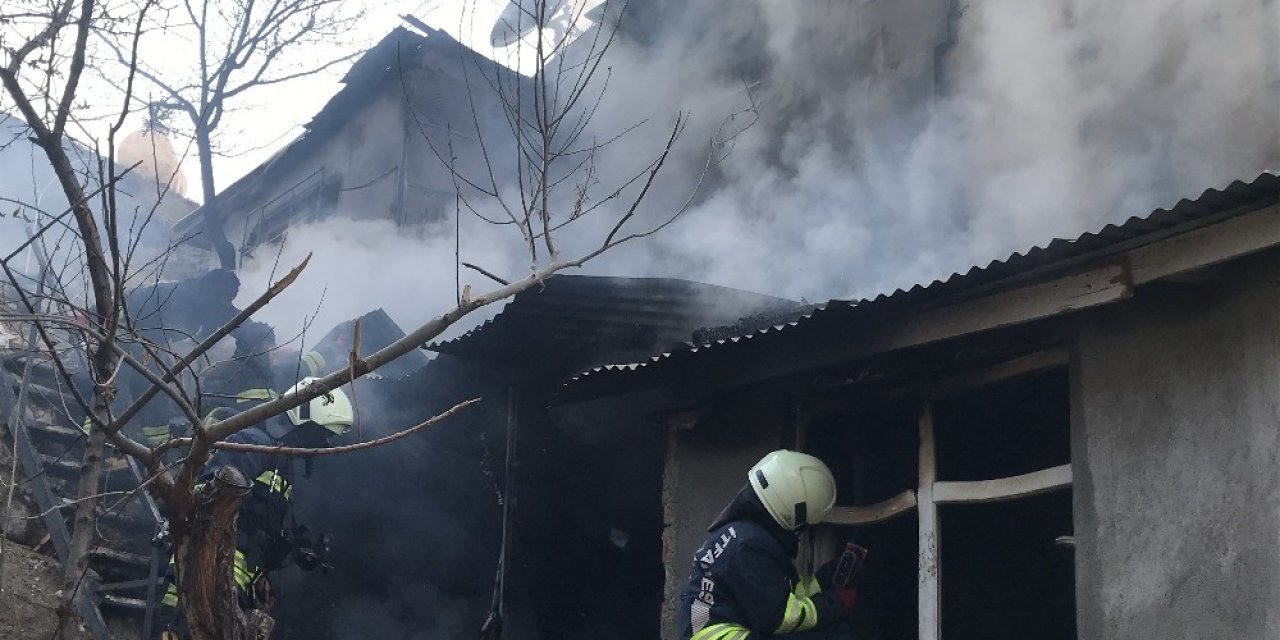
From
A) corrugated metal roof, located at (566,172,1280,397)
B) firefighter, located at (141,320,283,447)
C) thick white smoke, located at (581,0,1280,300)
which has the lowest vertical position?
corrugated metal roof, located at (566,172,1280,397)

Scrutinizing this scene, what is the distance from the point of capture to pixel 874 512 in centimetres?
546

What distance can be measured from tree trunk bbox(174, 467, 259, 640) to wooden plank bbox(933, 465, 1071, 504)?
296 cm

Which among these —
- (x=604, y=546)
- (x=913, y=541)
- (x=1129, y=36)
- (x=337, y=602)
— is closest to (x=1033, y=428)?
(x=913, y=541)

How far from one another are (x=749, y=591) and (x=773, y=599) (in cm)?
11

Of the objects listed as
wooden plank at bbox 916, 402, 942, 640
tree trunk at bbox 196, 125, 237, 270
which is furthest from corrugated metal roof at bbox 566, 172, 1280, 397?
tree trunk at bbox 196, 125, 237, 270

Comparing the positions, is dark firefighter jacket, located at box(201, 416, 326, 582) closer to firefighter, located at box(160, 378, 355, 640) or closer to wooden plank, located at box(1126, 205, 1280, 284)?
firefighter, located at box(160, 378, 355, 640)

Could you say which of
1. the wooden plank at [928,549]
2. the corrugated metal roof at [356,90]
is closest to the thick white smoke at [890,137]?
the corrugated metal roof at [356,90]

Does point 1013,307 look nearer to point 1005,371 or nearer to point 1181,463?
point 1005,371

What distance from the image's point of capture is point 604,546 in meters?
8.37

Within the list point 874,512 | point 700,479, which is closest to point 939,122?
point 700,479

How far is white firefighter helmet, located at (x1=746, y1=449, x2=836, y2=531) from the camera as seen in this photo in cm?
495

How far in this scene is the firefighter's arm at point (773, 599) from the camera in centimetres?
465

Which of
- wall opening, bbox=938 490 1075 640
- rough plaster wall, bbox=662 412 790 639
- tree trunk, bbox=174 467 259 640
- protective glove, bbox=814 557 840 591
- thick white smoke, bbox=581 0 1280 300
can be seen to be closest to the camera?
tree trunk, bbox=174 467 259 640

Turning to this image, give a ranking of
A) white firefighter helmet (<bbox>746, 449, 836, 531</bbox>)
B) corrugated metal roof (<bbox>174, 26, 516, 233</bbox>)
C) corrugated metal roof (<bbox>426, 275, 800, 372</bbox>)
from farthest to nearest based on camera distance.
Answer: corrugated metal roof (<bbox>174, 26, 516, 233</bbox>), corrugated metal roof (<bbox>426, 275, 800, 372</bbox>), white firefighter helmet (<bbox>746, 449, 836, 531</bbox>)
